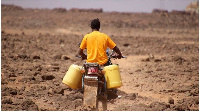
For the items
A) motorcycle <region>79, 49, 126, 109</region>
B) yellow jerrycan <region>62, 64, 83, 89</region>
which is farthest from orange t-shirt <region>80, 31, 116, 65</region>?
yellow jerrycan <region>62, 64, 83, 89</region>

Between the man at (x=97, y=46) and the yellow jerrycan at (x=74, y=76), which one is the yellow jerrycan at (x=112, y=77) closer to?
the man at (x=97, y=46)

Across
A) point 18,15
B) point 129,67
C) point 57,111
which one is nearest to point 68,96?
point 57,111

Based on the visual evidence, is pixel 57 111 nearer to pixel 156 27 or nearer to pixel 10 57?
pixel 10 57

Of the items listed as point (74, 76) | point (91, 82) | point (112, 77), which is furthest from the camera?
point (74, 76)

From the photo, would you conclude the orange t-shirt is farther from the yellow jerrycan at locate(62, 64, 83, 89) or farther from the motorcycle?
the yellow jerrycan at locate(62, 64, 83, 89)

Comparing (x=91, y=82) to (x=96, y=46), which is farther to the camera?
(x=96, y=46)

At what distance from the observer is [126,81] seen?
848cm

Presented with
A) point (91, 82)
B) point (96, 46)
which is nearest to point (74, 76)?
point (91, 82)

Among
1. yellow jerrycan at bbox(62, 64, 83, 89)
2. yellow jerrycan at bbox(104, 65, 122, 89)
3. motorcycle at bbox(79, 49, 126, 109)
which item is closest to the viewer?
motorcycle at bbox(79, 49, 126, 109)

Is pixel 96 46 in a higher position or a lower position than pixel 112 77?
higher

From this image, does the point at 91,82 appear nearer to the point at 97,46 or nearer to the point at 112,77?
the point at 112,77

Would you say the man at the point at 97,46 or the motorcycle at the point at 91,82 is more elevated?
the man at the point at 97,46

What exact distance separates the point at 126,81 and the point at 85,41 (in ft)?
10.6

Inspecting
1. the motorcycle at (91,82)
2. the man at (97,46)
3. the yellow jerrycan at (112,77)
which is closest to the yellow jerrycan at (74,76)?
the motorcycle at (91,82)
